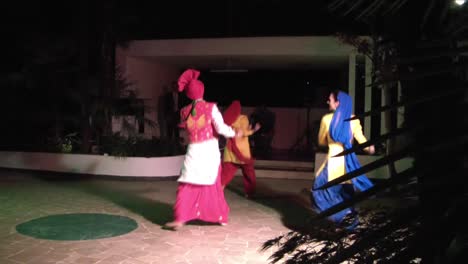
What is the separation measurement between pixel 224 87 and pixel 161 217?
11852mm

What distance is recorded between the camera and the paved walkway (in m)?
5.34

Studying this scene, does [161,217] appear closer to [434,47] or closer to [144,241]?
[144,241]

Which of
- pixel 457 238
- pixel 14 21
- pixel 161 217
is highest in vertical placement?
pixel 14 21

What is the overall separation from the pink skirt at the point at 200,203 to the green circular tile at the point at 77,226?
818 mm

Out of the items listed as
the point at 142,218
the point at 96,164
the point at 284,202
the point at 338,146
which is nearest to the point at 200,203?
the point at 142,218

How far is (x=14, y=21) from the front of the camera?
12227 mm

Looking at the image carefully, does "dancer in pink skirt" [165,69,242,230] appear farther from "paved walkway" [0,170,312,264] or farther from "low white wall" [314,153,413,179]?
"low white wall" [314,153,413,179]

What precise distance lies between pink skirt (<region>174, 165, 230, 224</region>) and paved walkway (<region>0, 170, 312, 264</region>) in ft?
0.65

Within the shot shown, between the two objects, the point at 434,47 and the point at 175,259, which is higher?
the point at 434,47

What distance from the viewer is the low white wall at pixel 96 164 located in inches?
423

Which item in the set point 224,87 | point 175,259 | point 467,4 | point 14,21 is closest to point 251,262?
point 175,259

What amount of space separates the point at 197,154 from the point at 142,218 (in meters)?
1.64

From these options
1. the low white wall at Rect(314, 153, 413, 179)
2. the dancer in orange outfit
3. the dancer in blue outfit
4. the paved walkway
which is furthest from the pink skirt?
the low white wall at Rect(314, 153, 413, 179)

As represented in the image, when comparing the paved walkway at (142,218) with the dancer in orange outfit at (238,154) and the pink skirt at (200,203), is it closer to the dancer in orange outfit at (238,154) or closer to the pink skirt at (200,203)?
the pink skirt at (200,203)
